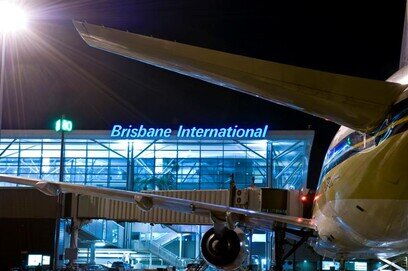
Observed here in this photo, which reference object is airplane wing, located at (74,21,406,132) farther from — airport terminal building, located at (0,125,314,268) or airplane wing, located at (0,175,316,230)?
airport terminal building, located at (0,125,314,268)

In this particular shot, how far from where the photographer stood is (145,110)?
5181cm

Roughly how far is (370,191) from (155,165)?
4292cm

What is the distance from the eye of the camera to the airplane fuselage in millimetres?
7094

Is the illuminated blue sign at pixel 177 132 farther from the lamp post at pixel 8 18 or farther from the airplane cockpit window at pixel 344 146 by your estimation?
the airplane cockpit window at pixel 344 146

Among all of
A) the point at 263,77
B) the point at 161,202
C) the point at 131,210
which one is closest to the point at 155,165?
the point at 131,210

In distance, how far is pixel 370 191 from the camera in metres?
7.49

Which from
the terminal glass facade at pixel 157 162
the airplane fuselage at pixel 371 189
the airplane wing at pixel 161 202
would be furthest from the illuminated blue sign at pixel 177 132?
the airplane fuselage at pixel 371 189

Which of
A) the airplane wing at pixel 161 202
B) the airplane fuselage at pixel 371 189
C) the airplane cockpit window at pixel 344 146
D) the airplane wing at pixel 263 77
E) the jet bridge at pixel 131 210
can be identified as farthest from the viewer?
the jet bridge at pixel 131 210

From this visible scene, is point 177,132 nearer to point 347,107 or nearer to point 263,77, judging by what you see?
point 347,107

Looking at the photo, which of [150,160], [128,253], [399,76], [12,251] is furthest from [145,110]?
[399,76]

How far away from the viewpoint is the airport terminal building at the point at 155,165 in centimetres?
4644

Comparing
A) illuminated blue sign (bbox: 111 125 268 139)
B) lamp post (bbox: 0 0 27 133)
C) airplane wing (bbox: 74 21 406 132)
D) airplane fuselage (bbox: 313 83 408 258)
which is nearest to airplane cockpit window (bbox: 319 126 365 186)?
airplane fuselage (bbox: 313 83 408 258)

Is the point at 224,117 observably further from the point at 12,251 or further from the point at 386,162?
the point at 386,162

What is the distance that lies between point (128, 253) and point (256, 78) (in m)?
45.5
